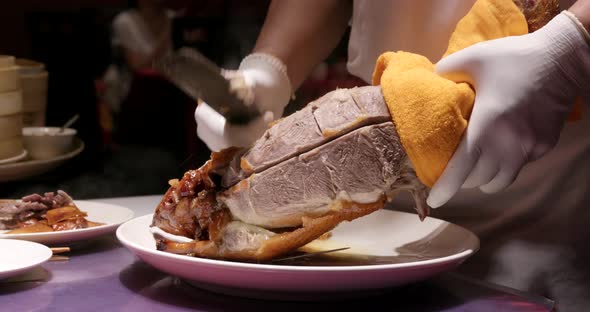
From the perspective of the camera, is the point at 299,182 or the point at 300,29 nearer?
the point at 299,182

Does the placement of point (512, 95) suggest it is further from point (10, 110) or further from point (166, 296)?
point (10, 110)

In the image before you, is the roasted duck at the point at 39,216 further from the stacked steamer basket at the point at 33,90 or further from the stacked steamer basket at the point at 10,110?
the stacked steamer basket at the point at 33,90

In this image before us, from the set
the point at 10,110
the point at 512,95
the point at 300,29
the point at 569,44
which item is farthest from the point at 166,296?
the point at 10,110

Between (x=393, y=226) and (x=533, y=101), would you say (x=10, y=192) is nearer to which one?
(x=393, y=226)

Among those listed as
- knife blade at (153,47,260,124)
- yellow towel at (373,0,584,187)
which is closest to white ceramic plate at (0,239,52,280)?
knife blade at (153,47,260,124)

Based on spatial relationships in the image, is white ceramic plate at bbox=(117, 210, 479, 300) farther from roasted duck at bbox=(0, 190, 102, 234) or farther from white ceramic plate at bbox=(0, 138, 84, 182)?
white ceramic plate at bbox=(0, 138, 84, 182)
